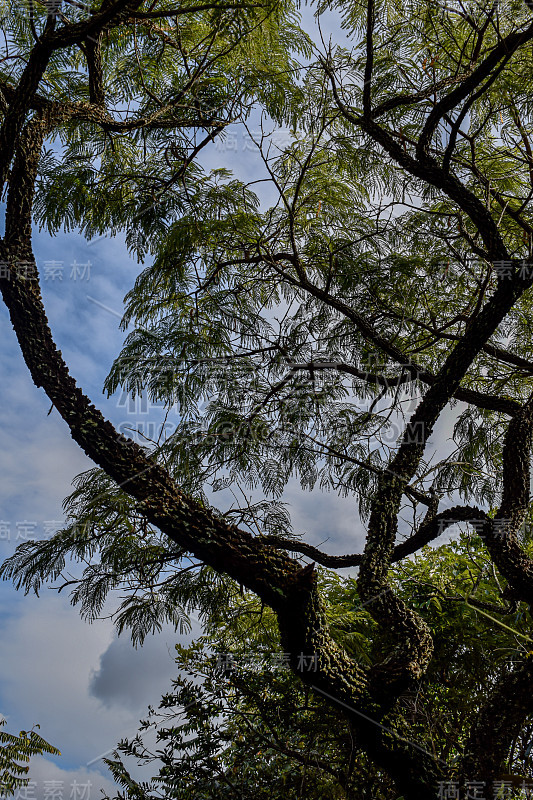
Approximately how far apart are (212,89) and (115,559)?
146cm

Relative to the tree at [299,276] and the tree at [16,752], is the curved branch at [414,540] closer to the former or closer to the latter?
the tree at [299,276]

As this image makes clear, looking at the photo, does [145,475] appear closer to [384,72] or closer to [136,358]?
[136,358]

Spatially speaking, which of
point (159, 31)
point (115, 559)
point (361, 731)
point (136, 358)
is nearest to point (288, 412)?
point (136, 358)

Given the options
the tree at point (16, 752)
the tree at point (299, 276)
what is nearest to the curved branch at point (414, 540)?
the tree at point (299, 276)

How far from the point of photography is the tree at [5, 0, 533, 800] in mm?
1716

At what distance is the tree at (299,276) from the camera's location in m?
1.72

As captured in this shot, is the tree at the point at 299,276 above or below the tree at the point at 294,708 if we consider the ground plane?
above

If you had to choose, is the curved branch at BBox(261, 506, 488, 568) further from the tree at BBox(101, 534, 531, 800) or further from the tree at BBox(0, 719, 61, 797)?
the tree at BBox(0, 719, 61, 797)

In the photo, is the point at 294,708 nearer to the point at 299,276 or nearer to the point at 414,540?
A: the point at 414,540

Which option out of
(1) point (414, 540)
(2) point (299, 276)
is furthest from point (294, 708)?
(2) point (299, 276)

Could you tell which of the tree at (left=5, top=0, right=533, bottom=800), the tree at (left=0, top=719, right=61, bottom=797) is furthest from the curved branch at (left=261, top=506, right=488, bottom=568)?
the tree at (left=0, top=719, right=61, bottom=797)

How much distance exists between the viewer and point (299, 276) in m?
2.10

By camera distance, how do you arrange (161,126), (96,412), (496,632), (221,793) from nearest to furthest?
(96,412) → (221,793) → (161,126) → (496,632)

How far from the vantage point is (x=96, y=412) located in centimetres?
158
